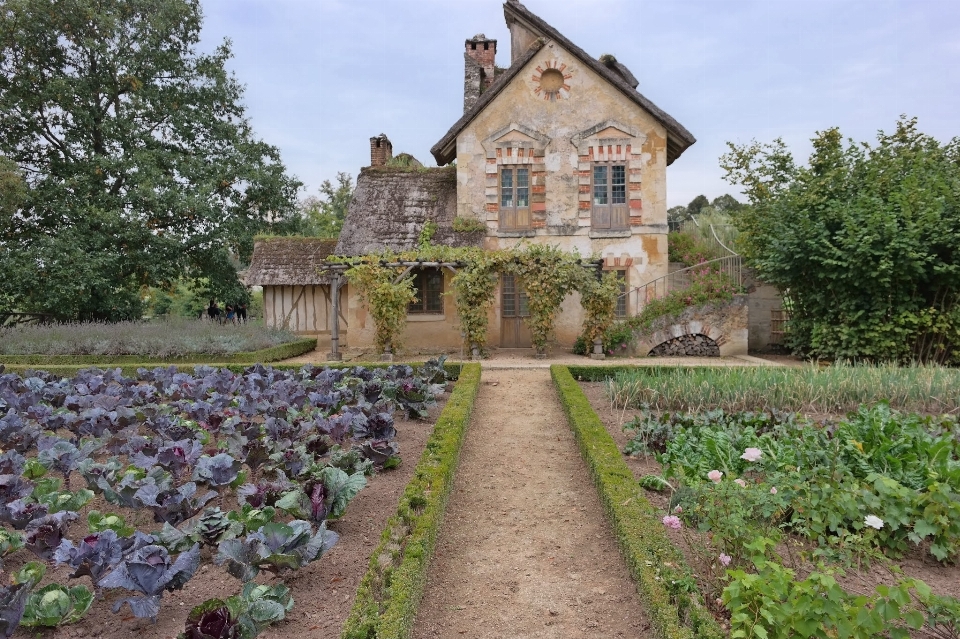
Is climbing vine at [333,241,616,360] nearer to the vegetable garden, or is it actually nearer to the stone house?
the stone house

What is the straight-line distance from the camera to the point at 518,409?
823cm

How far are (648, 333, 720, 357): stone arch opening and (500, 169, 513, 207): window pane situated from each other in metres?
5.21

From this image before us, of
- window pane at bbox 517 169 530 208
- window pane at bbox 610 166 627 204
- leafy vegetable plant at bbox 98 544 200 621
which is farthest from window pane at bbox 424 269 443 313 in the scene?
leafy vegetable plant at bbox 98 544 200 621

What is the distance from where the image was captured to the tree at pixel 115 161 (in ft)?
55.3

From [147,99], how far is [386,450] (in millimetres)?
17844

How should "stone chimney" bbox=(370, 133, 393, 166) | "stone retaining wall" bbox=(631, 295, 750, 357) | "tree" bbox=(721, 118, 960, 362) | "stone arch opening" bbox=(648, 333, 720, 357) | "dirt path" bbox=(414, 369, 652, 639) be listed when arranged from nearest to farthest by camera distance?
1. "dirt path" bbox=(414, 369, 652, 639)
2. "tree" bbox=(721, 118, 960, 362)
3. "stone retaining wall" bbox=(631, 295, 750, 357)
4. "stone arch opening" bbox=(648, 333, 720, 357)
5. "stone chimney" bbox=(370, 133, 393, 166)

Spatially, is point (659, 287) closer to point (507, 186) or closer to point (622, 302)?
point (622, 302)

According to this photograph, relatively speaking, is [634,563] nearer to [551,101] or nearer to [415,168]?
[551,101]

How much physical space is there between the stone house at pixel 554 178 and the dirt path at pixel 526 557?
31.1 feet

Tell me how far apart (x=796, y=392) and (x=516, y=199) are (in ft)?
32.2

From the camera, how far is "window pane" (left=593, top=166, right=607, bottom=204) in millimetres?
15680

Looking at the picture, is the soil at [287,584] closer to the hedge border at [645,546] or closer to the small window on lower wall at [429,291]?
the hedge border at [645,546]

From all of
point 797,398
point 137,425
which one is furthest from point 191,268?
point 797,398

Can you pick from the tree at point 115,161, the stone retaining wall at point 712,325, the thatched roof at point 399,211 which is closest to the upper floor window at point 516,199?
the thatched roof at point 399,211
